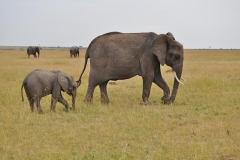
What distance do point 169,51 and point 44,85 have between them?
413 cm

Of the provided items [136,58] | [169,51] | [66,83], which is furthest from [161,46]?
[66,83]

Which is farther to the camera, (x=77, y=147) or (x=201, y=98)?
(x=201, y=98)

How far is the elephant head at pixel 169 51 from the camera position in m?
10.5

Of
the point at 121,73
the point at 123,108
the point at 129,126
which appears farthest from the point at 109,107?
the point at 129,126

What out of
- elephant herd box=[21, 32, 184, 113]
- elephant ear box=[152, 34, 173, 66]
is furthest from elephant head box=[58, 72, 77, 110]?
elephant ear box=[152, 34, 173, 66]

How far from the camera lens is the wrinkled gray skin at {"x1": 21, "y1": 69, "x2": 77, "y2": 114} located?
885 cm

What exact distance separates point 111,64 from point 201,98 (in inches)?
137

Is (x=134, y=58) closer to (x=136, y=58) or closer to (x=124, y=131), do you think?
(x=136, y=58)

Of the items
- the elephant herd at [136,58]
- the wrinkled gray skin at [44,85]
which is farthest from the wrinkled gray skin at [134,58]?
the wrinkled gray skin at [44,85]

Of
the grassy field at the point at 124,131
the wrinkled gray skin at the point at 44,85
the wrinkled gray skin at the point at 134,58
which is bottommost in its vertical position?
the grassy field at the point at 124,131

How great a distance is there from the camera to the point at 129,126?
775 cm

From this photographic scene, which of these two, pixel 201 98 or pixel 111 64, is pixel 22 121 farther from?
pixel 201 98

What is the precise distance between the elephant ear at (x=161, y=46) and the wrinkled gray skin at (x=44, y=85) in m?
2.78

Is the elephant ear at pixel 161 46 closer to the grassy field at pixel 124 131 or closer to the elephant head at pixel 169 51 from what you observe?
the elephant head at pixel 169 51
